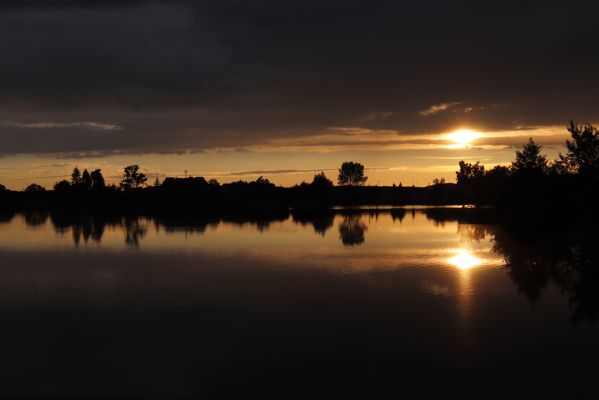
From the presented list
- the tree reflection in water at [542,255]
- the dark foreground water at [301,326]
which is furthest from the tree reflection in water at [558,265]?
the dark foreground water at [301,326]

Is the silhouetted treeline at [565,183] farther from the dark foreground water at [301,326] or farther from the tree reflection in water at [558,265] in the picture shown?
the dark foreground water at [301,326]

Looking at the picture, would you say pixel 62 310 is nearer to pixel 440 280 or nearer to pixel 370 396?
pixel 370 396

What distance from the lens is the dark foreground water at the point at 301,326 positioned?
16.4m

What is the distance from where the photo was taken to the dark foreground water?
53.7ft

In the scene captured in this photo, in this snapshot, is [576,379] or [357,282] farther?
[357,282]

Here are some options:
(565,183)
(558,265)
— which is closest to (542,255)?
(558,265)

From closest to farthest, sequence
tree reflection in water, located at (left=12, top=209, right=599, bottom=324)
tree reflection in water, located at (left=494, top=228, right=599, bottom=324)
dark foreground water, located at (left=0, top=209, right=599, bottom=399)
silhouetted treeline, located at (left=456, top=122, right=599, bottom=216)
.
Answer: dark foreground water, located at (left=0, top=209, right=599, bottom=399) < tree reflection in water, located at (left=494, top=228, right=599, bottom=324) < tree reflection in water, located at (left=12, top=209, right=599, bottom=324) < silhouetted treeline, located at (left=456, top=122, right=599, bottom=216)

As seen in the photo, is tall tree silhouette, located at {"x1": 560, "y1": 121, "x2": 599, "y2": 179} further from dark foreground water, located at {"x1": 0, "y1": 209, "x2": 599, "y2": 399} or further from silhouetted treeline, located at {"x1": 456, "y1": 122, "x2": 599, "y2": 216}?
dark foreground water, located at {"x1": 0, "y1": 209, "x2": 599, "y2": 399}

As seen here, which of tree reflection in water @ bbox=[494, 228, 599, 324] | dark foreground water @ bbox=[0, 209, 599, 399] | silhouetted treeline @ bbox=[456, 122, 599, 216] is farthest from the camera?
silhouetted treeline @ bbox=[456, 122, 599, 216]

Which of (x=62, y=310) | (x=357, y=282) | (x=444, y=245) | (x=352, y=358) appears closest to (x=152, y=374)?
(x=352, y=358)

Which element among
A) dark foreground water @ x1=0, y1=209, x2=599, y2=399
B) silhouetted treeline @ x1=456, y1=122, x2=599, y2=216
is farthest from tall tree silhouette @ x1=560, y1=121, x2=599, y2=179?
dark foreground water @ x1=0, y1=209, x2=599, y2=399

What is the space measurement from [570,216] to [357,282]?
146ft

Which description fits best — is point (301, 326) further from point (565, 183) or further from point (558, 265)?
point (565, 183)

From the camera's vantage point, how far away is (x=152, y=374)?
17078 millimetres
